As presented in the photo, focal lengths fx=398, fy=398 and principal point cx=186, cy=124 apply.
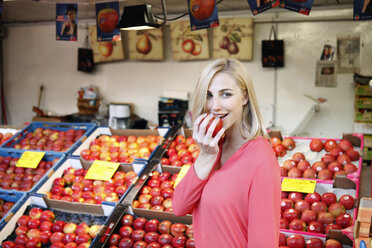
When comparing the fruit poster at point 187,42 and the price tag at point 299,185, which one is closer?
the price tag at point 299,185

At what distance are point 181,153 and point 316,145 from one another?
1.19 metres

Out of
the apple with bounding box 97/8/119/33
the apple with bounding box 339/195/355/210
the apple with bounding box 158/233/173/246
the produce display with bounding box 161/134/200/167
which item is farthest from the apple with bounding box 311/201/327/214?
the apple with bounding box 97/8/119/33

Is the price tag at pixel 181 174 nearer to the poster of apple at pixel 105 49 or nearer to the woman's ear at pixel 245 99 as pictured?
the woman's ear at pixel 245 99

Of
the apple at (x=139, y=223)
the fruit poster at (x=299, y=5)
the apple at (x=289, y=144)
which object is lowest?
the apple at (x=139, y=223)

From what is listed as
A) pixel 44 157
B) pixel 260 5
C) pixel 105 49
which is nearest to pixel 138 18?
pixel 260 5

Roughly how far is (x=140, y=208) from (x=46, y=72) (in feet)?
20.5

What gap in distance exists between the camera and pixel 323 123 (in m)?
6.36

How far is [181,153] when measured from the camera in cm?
359

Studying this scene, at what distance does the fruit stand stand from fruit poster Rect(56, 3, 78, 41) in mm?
1531

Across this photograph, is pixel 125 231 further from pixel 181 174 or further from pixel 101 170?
pixel 101 170

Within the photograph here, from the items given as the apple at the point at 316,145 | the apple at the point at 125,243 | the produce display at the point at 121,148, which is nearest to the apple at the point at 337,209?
the apple at the point at 316,145

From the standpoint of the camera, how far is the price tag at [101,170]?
3436mm

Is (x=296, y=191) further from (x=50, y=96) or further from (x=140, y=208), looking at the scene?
(x=50, y=96)

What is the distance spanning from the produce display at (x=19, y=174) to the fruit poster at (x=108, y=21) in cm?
164
